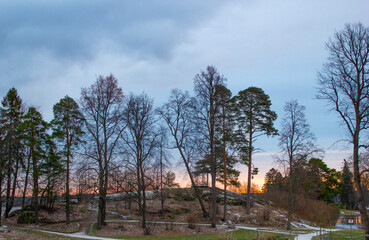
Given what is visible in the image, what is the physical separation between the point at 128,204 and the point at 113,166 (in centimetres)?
1484

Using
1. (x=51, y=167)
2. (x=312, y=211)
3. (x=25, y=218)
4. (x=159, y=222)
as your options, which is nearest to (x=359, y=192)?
(x=159, y=222)

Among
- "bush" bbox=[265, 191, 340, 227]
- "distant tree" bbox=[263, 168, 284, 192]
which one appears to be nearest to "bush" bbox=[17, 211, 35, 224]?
"distant tree" bbox=[263, 168, 284, 192]

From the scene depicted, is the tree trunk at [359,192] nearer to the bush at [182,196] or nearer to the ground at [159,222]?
the ground at [159,222]

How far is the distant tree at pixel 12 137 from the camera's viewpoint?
993 inches

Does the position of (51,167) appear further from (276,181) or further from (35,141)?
(276,181)

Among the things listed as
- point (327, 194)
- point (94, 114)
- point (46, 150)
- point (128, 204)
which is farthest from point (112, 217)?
point (327, 194)

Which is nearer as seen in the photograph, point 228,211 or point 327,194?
point 228,211

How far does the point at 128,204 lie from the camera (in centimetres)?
3812

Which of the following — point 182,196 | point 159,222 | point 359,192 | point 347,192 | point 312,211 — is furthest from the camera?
point 347,192

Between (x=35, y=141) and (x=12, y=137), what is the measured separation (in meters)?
1.87

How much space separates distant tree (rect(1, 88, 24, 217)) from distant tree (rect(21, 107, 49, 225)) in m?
0.85

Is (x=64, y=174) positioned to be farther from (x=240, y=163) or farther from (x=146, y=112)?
(x=240, y=163)

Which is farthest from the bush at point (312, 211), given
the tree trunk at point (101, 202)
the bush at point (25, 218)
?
the bush at point (25, 218)

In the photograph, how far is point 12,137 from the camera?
1000 inches
